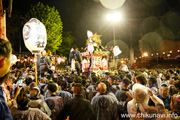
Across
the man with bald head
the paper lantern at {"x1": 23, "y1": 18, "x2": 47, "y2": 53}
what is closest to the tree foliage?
the paper lantern at {"x1": 23, "y1": 18, "x2": 47, "y2": 53}

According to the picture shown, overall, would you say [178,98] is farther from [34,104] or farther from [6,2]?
[6,2]

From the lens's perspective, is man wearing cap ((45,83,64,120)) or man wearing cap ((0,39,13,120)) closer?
man wearing cap ((0,39,13,120))

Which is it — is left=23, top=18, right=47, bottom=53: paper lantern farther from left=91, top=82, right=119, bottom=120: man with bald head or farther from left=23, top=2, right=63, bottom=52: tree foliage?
left=23, top=2, right=63, bottom=52: tree foliage

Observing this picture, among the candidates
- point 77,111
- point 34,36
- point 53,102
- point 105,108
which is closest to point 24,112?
point 77,111

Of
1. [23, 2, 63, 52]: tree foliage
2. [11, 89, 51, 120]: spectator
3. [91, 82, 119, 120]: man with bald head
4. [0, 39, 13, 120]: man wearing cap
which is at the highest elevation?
[23, 2, 63, 52]: tree foliage

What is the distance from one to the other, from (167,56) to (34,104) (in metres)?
35.1

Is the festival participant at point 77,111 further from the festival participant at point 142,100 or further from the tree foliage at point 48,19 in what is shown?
the tree foliage at point 48,19

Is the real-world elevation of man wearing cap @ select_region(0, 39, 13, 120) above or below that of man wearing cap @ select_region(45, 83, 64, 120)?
above

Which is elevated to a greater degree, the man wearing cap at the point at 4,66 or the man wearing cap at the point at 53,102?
the man wearing cap at the point at 4,66

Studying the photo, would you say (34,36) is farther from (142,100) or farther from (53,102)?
(142,100)

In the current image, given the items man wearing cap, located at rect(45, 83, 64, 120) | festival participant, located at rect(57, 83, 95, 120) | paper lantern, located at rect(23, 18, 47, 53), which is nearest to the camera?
festival participant, located at rect(57, 83, 95, 120)

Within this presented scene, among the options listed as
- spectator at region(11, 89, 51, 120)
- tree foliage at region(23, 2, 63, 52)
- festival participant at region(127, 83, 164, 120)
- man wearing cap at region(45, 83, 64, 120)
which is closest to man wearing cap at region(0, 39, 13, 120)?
spectator at region(11, 89, 51, 120)

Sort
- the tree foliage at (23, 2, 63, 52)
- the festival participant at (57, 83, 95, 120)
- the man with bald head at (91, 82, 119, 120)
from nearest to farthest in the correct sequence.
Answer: the festival participant at (57, 83, 95, 120) < the man with bald head at (91, 82, 119, 120) < the tree foliage at (23, 2, 63, 52)

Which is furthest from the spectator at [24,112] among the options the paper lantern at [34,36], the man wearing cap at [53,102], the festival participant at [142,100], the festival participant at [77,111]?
the paper lantern at [34,36]
